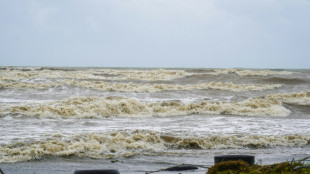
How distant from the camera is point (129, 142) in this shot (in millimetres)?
7406

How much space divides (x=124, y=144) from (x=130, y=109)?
587cm

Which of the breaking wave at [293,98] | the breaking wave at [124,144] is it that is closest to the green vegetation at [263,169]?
the breaking wave at [124,144]

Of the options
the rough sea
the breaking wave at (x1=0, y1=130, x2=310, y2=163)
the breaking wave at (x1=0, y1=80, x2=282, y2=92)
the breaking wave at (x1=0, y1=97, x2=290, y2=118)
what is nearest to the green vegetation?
the rough sea

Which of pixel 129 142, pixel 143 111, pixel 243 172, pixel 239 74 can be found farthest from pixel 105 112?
pixel 239 74

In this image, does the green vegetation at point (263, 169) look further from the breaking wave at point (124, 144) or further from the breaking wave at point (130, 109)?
the breaking wave at point (130, 109)

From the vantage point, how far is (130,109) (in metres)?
13.0

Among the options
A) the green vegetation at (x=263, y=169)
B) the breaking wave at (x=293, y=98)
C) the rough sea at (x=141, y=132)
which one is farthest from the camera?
the breaking wave at (x=293, y=98)

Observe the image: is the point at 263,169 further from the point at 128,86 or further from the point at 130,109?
the point at 128,86

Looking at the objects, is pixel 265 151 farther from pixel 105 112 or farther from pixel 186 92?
pixel 186 92

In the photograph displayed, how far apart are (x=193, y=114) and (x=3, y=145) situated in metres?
7.29

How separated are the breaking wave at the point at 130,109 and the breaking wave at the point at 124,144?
158 inches

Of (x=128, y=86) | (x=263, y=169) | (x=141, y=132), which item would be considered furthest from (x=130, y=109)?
(x=263, y=169)

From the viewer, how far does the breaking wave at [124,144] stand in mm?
6340

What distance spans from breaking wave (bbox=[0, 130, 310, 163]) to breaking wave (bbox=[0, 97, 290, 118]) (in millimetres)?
4016
